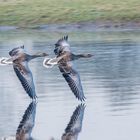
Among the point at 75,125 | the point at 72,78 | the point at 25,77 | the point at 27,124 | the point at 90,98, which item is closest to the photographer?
the point at 75,125

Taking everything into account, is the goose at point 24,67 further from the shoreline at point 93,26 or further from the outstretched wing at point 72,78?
the shoreline at point 93,26

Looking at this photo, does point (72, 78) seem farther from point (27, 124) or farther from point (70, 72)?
point (27, 124)

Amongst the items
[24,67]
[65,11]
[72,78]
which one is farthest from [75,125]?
[65,11]

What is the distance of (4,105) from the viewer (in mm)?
21734

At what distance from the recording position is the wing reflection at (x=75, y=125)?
18333mm

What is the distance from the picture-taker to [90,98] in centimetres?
2225

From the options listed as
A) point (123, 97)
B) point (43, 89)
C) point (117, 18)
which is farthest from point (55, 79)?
point (117, 18)

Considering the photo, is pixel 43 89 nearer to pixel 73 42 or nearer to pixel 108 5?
pixel 73 42

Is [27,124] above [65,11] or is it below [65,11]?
above

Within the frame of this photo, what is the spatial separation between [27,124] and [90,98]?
115 inches

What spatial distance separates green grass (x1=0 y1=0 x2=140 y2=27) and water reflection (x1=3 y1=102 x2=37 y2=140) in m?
20.8

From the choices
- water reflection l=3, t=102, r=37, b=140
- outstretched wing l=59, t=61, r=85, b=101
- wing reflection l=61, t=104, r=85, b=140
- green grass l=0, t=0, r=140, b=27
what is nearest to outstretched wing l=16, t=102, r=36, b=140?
water reflection l=3, t=102, r=37, b=140

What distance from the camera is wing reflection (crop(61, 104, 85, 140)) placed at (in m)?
18.3

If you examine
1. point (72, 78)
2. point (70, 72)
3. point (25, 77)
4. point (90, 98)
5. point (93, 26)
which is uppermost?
point (70, 72)
